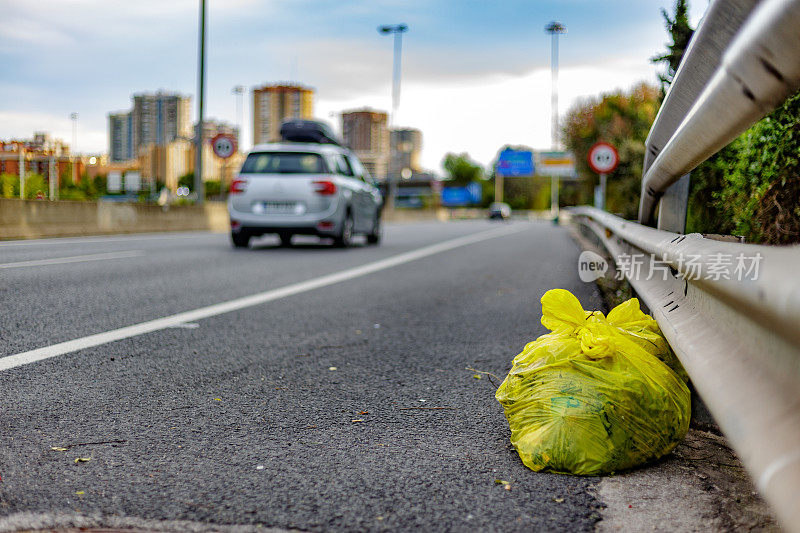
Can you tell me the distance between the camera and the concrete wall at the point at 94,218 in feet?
49.3

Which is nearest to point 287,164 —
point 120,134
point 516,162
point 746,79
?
point 746,79

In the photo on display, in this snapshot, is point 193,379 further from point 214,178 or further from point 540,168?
point 214,178

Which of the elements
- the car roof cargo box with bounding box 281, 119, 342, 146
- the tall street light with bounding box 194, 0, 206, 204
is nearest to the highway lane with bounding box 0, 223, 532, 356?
the car roof cargo box with bounding box 281, 119, 342, 146

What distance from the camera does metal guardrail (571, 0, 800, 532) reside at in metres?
1.36

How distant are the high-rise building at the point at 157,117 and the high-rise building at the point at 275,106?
1584 cm

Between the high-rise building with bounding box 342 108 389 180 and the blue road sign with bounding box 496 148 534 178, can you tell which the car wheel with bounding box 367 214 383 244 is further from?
the high-rise building with bounding box 342 108 389 180

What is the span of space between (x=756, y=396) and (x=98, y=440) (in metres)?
2.30

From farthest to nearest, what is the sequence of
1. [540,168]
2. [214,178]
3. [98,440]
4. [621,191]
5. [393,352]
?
[214,178] < [540,168] < [621,191] < [393,352] < [98,440]

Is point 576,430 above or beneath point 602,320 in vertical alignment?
beneath

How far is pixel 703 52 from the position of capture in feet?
7.42

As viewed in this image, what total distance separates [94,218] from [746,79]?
17.7 meters

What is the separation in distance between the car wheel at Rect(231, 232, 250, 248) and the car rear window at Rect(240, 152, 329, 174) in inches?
44.9

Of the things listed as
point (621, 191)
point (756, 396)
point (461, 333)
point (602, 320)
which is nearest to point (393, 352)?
point (461, 333)

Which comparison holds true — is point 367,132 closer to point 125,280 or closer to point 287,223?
point 287,223
